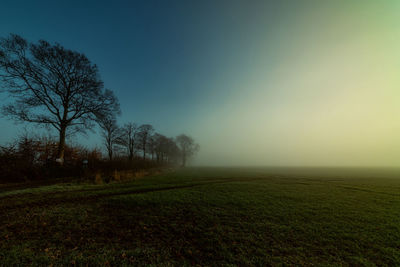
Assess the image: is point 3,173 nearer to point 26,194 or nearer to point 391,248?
point 26,194

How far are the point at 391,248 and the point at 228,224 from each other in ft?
15.5

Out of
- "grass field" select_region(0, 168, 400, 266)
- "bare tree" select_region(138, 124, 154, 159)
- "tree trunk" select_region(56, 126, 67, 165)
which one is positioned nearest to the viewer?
"grass field" select_region(0, 168, 400, 266)

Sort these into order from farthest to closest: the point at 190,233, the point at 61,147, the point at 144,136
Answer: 1. the point at 144,136
2. the point at 61,147
3. the point at 190,233

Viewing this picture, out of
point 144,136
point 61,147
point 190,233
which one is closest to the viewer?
point 190,233

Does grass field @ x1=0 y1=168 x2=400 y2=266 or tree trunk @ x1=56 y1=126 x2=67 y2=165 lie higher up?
tree trunk @ x1=56 y1=126 x2=67 y2=165

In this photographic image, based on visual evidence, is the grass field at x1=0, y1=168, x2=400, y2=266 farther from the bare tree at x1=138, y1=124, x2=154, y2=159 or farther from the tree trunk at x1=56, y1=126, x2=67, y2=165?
the bare tree at x1=138, y1=124, x2=154, y2=159

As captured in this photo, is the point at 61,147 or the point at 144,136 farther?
the point at 144,136

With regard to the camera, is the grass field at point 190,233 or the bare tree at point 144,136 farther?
the bare tree at point 144,136

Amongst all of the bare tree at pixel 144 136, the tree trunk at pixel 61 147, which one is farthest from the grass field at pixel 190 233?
the bare tree at pixel 144 136

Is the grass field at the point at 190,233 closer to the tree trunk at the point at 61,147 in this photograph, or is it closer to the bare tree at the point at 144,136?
the tree trunk at the point at 61,147

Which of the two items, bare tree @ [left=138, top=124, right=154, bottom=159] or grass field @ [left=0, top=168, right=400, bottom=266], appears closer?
grass field @ [left=0, top=168, right=400, bottom=266]

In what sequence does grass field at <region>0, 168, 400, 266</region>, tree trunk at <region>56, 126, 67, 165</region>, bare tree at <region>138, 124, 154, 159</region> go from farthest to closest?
bare tree at <region>138, 124, 154, 159</region> < tree trunk at <region>56, 126, 67, 165</region> < grass field at <region>0, 168, 400, 266</region>

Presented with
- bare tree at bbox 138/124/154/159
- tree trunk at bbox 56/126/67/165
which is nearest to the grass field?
tree trunk at bbox 56/126/67/165

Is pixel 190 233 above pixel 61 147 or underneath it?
underneath
